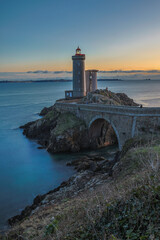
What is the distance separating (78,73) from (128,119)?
22.6m

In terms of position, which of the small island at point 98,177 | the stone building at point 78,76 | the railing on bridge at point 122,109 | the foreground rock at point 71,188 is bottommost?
the foreground rock at point 71,188

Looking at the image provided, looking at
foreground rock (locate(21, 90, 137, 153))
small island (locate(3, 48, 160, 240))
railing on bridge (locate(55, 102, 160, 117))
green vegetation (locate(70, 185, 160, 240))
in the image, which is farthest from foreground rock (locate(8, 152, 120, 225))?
green vegetation (locate(70, 185, 160, 240))

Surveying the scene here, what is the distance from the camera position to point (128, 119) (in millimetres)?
21375

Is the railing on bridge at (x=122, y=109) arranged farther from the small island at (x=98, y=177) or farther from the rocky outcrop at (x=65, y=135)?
the rocky outcrop at (x=65, y=135)

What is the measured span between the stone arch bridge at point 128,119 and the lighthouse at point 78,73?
15.3 meters

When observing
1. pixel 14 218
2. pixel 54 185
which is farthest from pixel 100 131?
pixel 14 218

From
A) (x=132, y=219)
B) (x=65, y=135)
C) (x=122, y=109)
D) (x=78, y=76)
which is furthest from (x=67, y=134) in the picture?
(x=132, y=219)

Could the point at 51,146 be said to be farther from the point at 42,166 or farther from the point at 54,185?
the point at 54,185

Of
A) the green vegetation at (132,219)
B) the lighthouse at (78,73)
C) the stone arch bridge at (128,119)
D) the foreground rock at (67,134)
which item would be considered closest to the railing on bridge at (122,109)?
the stone arch bridge at (128,119)

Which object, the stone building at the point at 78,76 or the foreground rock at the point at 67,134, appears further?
the stone building at the point at 78,76

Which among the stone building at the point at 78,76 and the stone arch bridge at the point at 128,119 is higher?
the stone building at the point at 78,76

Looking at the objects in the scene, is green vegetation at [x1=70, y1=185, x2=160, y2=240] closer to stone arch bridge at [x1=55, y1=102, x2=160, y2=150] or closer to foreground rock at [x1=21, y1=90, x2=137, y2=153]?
stone arch bridge at [x1=55, y1=102, x2=160, y2=150]

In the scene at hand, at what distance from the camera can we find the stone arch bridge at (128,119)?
19.6 meters

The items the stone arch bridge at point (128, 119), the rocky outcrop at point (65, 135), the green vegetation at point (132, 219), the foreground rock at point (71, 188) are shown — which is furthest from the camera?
the rocky outcrop at point (65, 135)
